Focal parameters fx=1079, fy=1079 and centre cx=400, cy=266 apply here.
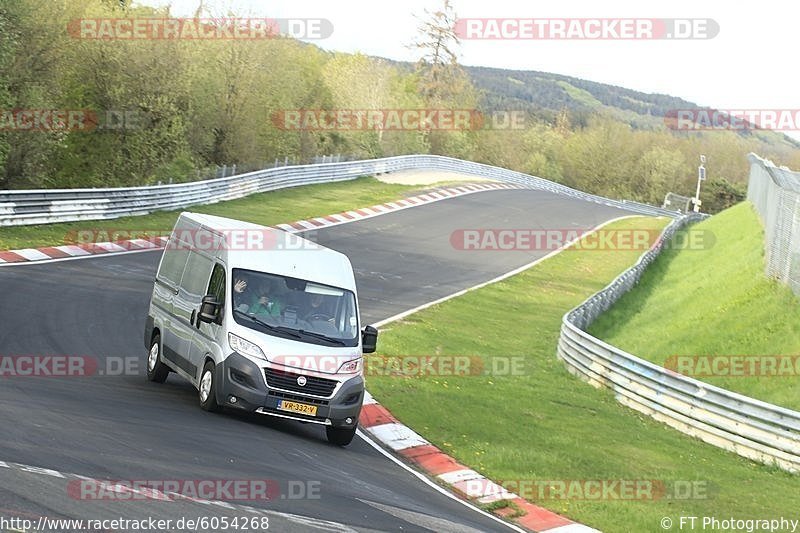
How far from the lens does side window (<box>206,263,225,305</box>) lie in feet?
46.5

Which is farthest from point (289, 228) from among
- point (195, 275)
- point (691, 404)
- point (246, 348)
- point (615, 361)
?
point (246, 348)

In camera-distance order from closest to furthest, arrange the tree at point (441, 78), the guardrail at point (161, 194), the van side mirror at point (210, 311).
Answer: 1. the van side mirror at point (210, 311)
2. the guardrail at point (161, 194)
3. the tree at point (441, 78)

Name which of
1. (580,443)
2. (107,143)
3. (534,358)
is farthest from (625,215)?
(580,443)

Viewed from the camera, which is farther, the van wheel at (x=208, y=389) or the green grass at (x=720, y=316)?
the green grass at (x=720, y=316)

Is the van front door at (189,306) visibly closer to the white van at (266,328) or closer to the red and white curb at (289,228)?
the white van at (266,328)

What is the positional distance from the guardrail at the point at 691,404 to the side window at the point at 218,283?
8.26 metres

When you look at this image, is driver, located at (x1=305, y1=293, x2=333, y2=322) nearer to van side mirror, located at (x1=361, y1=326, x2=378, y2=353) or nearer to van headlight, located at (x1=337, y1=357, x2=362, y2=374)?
van side mirror, located at (x1=361, y1=326, x2=378, y2=353)

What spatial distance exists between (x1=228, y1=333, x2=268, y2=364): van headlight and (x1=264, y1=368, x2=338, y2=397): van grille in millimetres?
231

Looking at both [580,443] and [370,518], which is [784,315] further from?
[370,518]

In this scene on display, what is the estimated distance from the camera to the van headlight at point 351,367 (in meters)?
13.8

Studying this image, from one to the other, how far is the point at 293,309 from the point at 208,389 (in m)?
1.50

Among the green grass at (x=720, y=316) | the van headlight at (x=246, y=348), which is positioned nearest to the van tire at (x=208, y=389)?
the van headlight at (x=246, y=348)

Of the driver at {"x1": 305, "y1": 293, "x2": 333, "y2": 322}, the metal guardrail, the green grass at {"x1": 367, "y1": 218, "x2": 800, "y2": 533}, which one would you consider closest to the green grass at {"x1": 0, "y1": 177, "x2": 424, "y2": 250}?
the metal guardrail

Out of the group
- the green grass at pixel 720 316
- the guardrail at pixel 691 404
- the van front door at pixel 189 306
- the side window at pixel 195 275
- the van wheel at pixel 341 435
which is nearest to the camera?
the van wheel at pixel 341 435
